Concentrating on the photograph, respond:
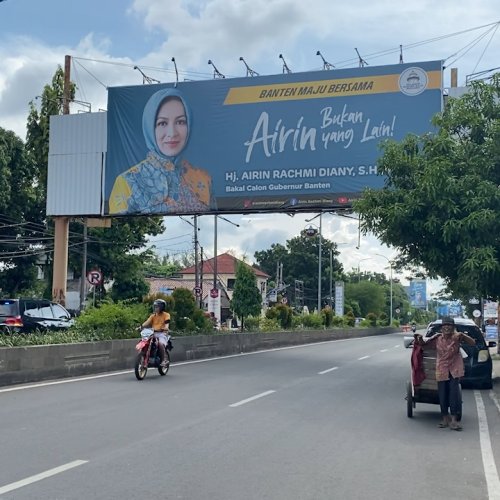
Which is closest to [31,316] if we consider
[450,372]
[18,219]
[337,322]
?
[450,372]

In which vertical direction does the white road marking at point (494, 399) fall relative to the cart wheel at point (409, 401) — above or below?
below

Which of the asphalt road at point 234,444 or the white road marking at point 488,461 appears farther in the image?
the white road marking at point 488,461

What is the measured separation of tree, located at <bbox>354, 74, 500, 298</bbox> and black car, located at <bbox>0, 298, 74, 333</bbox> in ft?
30.7

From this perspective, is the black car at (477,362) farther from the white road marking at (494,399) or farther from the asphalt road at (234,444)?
the asphalt road at (234,444)

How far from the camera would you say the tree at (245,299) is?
32.3m

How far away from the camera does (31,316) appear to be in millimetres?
19547

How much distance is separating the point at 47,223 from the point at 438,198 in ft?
102

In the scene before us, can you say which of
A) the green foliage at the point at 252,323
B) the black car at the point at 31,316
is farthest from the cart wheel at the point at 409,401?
the green foliage at the point at 252,323

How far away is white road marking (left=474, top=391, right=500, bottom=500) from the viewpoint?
21.7 feet

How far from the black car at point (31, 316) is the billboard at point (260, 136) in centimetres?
801

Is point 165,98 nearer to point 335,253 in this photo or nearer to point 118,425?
point 118,425

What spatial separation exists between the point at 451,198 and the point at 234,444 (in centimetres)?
825

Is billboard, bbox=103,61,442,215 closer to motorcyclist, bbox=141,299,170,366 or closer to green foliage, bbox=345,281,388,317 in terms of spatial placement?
motorcyclist, bbox=141,299,170,366

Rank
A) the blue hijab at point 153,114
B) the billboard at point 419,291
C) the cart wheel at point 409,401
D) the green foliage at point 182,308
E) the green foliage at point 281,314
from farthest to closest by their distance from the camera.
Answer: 1. the billboard at point 419,291
2. the green foliage at point 281,314
3. the blue hijab at point 153,114
4. the green foliage at point 182,308
5. the cart wheel at point 409,401
